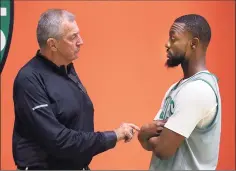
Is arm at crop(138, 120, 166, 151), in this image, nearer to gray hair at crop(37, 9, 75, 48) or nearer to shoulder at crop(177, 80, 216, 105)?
shoulder at crop(177, 80, 216, 105)

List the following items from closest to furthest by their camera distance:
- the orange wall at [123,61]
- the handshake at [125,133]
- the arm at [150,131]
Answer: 1. the arm at [150,131]
2. the handshake at [125,133]
3. the orange wall at [123,61]

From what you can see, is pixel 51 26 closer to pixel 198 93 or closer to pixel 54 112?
pixel 54 112

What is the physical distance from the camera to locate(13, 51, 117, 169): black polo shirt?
1.73m

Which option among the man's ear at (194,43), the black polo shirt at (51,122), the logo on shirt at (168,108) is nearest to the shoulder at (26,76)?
the black polo shirt at (51,122)

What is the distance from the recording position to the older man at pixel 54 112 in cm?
173

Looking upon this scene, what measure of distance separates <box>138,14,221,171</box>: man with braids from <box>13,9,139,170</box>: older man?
25cm

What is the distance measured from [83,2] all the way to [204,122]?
4.64 feet

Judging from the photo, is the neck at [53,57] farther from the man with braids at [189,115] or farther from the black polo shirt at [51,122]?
the man with braids at [189,115]

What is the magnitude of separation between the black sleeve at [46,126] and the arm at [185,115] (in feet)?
1.10

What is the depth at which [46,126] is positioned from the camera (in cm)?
172

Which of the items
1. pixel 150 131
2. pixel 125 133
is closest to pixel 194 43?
pixel 150 131

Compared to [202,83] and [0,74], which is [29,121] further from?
[0,74]

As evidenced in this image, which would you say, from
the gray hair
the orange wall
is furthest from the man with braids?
the orange wall

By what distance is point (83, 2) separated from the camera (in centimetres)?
273
